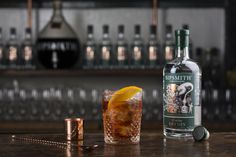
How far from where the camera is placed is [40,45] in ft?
10.3

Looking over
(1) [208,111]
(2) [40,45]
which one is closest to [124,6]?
(2) [40,45]

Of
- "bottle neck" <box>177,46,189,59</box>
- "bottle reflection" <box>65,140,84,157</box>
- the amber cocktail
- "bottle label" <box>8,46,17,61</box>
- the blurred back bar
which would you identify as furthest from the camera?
"bottle label" <box>8,46,17,61</box>

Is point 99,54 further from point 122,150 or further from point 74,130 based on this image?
point 122,150

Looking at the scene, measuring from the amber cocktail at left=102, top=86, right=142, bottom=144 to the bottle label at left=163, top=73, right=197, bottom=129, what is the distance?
0.36 ft

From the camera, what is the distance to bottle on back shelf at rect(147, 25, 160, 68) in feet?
10.3

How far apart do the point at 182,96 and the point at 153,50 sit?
1842mm

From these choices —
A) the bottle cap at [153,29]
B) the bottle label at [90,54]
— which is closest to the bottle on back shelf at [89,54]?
the bottle label at [90,54]

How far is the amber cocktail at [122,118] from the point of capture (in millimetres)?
1256

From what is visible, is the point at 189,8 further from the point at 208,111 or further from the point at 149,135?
the point at 149,135

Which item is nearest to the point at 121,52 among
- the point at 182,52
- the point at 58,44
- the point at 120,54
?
the point at 120,54

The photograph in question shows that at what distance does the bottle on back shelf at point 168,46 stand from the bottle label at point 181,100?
180cm

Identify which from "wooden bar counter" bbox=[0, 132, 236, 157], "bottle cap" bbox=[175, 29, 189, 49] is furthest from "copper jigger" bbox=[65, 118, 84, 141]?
"bottle cap" bbox=[175, 29, 189, 49]

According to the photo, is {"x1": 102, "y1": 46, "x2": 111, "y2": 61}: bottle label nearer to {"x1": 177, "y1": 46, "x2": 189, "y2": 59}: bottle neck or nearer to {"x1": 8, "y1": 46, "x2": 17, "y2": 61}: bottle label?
{"x1": 8, "y1": 46, "x2": 17, "y2": 61}: bottle label

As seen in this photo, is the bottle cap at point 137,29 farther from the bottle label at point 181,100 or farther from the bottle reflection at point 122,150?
the bottle reflection at point 122,150
